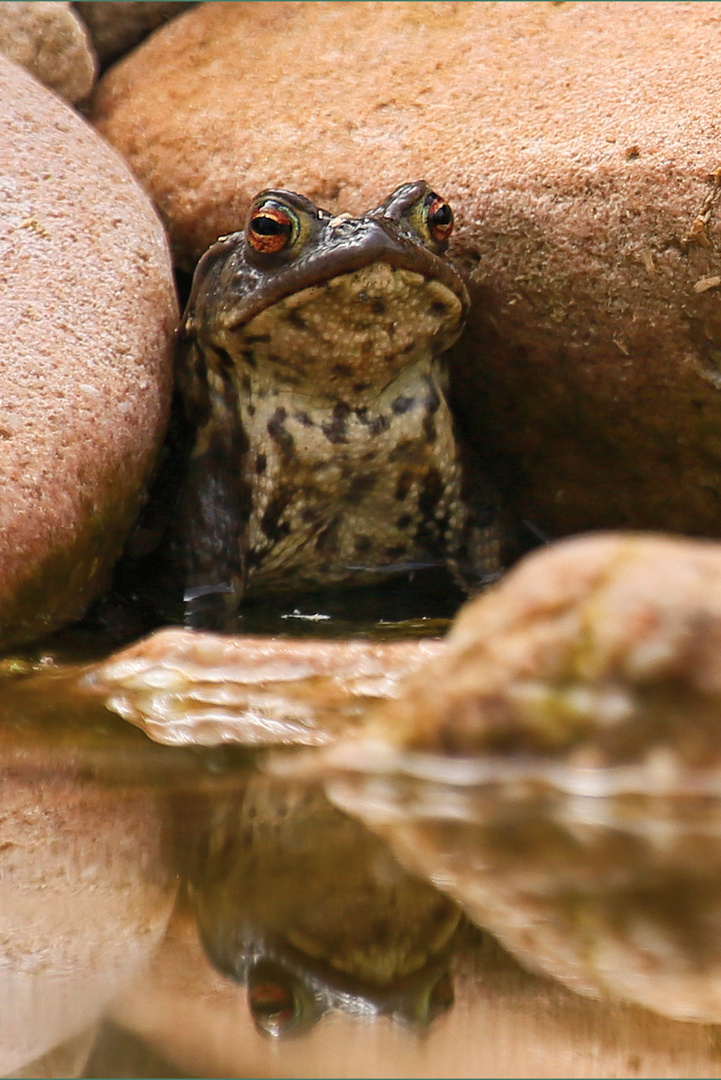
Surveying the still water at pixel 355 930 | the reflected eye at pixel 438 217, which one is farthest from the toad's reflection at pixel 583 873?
the reflected eye at pixel 438 217

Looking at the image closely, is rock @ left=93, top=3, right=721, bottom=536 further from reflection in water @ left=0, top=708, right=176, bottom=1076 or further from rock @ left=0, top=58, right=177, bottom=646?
reflection in water @ left=0, top=708, right=176, bottom=1076

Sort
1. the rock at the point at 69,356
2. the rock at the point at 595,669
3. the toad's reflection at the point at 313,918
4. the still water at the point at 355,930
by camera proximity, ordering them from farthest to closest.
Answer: the rock at the point at 69,356 < the rock at the point at 595,669 < the toad's reflection at the point at 313,918 < the still water at the point at 355,930

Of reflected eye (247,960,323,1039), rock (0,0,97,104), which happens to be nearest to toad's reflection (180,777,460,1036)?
reflected eye (247,960,323,1039)

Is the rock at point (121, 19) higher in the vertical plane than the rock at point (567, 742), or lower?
higher

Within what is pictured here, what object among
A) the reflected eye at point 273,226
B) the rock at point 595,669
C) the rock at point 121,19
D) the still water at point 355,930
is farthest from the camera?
the rock at point 121,19

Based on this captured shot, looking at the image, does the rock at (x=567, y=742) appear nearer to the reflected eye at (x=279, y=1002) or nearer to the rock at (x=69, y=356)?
the reflected eye at (x=279, y=1002)

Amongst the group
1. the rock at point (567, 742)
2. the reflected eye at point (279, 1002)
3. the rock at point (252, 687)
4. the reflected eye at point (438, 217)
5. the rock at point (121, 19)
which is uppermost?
the rock at point (121, 19)

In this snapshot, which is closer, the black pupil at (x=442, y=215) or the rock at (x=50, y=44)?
the black pupil at (x=442, y=215)
